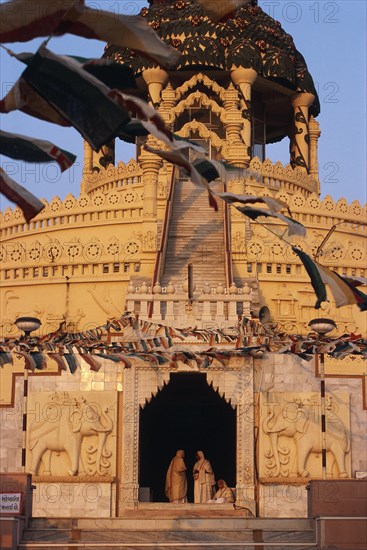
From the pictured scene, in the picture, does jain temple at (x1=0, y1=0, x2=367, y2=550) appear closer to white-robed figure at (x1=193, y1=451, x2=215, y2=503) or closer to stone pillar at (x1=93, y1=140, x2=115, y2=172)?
white-robed figure at (x1=193, y1=451, x2=215, y2=503)

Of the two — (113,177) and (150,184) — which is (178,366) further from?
(113,177)

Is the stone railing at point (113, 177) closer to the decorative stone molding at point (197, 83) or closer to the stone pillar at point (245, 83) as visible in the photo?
the decorative stone molding at point (197, 83)

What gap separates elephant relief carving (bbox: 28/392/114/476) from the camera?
30578mm

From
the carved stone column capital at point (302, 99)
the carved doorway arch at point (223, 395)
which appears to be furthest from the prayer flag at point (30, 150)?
the carved stone column capital at point (302, 99)

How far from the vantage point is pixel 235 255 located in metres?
40.4

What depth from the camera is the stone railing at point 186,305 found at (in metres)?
32.8

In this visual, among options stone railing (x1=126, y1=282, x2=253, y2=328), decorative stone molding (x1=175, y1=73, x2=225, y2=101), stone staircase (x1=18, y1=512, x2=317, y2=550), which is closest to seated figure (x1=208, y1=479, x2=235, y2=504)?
stone staircase (x1=18, y1=512, x2=317, y2=550)

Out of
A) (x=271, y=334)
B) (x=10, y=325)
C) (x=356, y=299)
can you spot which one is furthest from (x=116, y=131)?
(x=10, y=325)

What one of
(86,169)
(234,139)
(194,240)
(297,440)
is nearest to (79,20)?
(297,440)

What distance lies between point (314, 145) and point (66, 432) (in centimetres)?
2729

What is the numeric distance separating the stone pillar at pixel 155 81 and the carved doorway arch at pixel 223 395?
2189 cm

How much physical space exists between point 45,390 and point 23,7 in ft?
55.1

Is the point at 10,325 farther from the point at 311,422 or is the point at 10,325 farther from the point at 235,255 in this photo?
the point at 311,422

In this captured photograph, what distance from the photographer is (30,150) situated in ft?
53.5
